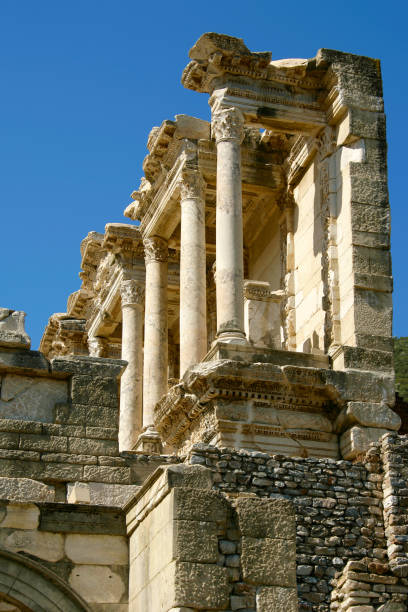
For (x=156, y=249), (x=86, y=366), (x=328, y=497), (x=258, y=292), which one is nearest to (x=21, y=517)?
(x=86, y=366)

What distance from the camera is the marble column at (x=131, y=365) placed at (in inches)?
1005

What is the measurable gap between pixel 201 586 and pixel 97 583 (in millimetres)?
1306

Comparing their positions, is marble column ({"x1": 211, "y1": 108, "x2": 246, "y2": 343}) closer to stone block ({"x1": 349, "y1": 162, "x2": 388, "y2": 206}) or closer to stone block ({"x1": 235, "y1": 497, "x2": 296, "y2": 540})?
stone block ({"x1": 349, "y1": 162, "x2": 388, "y2": 206})

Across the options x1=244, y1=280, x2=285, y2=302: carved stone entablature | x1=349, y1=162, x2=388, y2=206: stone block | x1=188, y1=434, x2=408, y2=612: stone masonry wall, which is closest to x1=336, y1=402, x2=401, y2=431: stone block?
x1=188, y1=434, x2=408, y2=612: stone masonry wall

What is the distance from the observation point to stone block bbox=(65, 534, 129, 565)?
392 inches

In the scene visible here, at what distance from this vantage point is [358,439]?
1870 centimetres

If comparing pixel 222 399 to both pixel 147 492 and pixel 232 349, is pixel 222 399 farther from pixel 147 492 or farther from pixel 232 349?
pixel 147 492

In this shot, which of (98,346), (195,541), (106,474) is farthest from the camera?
(98,346)

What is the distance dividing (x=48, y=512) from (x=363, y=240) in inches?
460

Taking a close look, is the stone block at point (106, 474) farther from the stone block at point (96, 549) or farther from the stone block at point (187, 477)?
the stone block at point (187, 477)

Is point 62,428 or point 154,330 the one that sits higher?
point 154,330

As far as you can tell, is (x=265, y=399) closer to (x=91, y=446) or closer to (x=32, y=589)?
(x=91, y=446)

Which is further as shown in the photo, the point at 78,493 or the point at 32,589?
the point at 78,493

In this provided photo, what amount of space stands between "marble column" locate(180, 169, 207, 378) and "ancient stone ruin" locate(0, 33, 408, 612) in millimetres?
42
